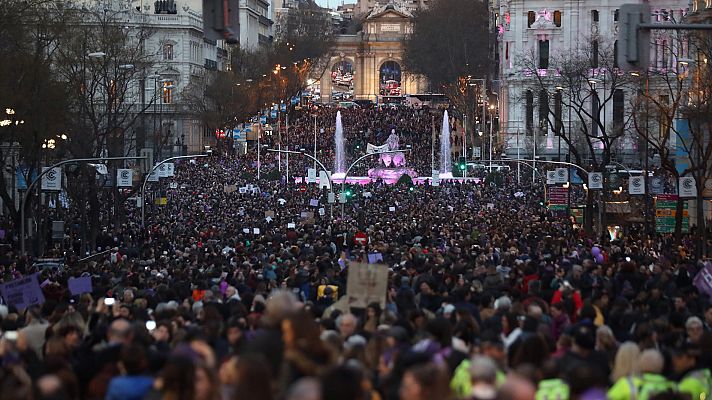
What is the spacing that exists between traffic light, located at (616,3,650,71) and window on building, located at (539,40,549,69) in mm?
91960

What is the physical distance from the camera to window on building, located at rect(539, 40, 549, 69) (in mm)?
114000

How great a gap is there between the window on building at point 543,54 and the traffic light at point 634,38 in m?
92.0

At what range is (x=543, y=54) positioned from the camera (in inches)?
4523

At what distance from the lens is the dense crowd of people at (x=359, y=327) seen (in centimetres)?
1178

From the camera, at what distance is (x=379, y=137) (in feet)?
430

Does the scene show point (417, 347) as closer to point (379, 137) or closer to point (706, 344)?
point (706, 344)

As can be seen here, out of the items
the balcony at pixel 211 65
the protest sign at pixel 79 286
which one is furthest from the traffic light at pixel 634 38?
the balcony at pixel 211 65

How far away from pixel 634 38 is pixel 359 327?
6517 mm

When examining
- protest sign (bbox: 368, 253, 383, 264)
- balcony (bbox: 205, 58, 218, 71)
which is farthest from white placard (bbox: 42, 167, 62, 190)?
balcony (bbox: 205, 58, 218, 71)

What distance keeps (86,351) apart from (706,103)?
37.8 m

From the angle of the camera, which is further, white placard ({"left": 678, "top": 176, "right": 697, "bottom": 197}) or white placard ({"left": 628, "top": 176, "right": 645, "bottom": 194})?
white placard ({"left": 628, "top": 176, "right": 645, "bottom": 194})

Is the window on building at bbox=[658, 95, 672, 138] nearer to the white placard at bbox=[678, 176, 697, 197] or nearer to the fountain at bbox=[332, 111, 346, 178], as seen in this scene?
the white placard at bbox=[678, 176, 697, 197]

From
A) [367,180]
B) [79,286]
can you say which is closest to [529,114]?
[367,180]

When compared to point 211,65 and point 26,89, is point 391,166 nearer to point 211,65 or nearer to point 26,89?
point 211,65
